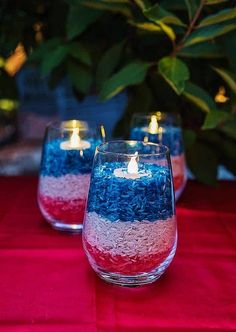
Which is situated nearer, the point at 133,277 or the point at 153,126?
the point at 133,277

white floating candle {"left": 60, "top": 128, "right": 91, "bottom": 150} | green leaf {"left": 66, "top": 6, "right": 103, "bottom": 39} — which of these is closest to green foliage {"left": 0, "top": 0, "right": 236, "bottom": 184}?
green leaf {"left": 66, "top": 6, "right": 103, "bottom": 39}

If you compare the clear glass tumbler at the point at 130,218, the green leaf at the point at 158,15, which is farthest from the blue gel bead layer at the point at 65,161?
the green leaf at the point at 158,15

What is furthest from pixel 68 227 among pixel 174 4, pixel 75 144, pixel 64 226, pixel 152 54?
pixel 152 54

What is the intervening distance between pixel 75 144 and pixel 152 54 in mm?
517

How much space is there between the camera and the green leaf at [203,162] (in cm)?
98

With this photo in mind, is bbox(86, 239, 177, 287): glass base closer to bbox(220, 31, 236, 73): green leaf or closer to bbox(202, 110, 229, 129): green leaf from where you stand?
bbox(202, 110, 229, 129): green leaf

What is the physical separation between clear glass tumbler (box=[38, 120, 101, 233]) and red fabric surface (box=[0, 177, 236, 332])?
0.09 ft

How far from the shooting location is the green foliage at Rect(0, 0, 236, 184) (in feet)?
2.77

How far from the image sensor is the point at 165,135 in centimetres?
82

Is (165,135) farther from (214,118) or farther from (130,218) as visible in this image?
(130,218)

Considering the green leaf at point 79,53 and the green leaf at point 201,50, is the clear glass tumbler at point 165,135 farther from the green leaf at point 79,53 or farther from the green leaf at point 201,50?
the green leaf at point 79,53

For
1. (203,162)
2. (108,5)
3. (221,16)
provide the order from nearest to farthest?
(221,16) → (108,5) → (203,162)

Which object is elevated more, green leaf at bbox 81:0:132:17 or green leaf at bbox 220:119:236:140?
green leaf at bbox 81:0:132:17

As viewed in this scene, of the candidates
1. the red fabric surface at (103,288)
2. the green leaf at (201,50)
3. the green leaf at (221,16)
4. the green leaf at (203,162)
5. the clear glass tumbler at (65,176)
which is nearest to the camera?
the red fabric surface at (103,288)
